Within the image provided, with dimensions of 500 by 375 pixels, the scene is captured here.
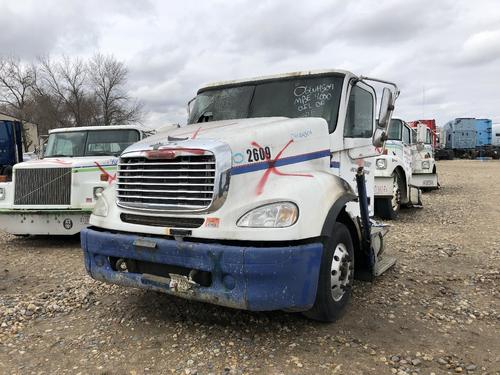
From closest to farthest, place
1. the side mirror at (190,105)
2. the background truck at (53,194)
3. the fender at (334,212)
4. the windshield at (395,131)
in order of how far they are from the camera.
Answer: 1. the fender at (334,212)
2. the side mirror at (190,105)
3. the background truck at (53,194)
4. the windshield at (395,131)

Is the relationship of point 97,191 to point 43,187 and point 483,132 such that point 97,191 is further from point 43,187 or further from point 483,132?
point 483,132

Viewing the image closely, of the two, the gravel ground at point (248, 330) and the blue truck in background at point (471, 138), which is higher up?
the blue truck in background at point (471, 138)


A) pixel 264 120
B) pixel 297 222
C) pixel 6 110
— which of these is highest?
pixel 6 110

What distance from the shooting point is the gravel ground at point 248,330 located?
3.34 metres

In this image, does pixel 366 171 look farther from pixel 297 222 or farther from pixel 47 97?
pixel 47 97

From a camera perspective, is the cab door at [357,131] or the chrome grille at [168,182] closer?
the chrome grille at [168,182]

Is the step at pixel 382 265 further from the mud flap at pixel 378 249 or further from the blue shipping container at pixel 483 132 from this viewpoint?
the blue shipping container at pixel 483 132

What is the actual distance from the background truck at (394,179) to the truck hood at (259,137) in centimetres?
489

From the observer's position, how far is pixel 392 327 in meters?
3.95

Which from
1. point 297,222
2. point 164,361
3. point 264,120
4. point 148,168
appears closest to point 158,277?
point 164,361

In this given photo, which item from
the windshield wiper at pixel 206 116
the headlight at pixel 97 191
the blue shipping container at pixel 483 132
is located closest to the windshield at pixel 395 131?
the headlight at pixel 97 191

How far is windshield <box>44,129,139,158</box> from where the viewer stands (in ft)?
26.9

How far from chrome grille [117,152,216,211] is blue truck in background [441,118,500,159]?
44.5m

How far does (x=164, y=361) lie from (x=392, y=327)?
193 centimetres
